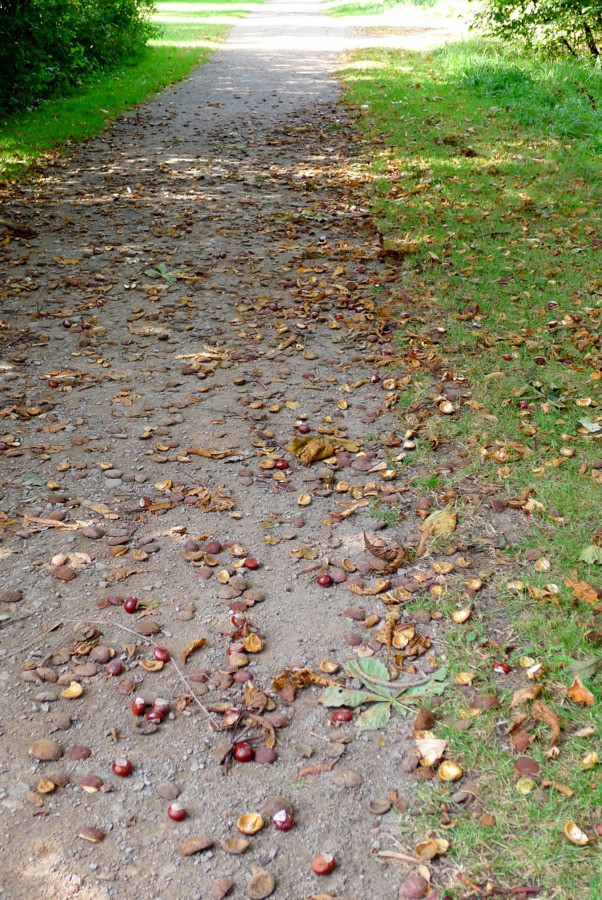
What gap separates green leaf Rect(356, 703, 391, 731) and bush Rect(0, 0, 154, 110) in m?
11.3

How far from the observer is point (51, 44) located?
12.0 meters

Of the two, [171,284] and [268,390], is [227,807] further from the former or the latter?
[171,284]

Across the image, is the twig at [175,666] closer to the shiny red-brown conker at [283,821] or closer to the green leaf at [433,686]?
the shiny red-brown conker at [283,821]

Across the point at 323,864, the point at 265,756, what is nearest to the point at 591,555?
the point at 265,756

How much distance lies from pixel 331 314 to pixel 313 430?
1774 millimetres

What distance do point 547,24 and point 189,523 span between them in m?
12.8

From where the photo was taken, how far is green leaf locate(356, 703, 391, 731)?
Result: 259 cm

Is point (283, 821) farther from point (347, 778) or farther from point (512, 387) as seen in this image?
point (512, 387)

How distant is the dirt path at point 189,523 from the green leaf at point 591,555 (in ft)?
2.19

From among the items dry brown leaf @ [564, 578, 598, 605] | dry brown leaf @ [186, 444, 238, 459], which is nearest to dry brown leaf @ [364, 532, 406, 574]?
dry brown leaf @ [564, 578, 598, 605]

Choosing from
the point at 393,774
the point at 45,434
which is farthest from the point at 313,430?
the point at 393,774

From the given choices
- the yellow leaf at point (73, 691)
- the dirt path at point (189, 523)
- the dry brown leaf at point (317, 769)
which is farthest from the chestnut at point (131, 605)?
the dry brown leaf at point (317, 769)

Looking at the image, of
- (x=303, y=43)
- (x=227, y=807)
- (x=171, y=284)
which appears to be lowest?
(x=227, y=807)

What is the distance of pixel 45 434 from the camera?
434 cm
